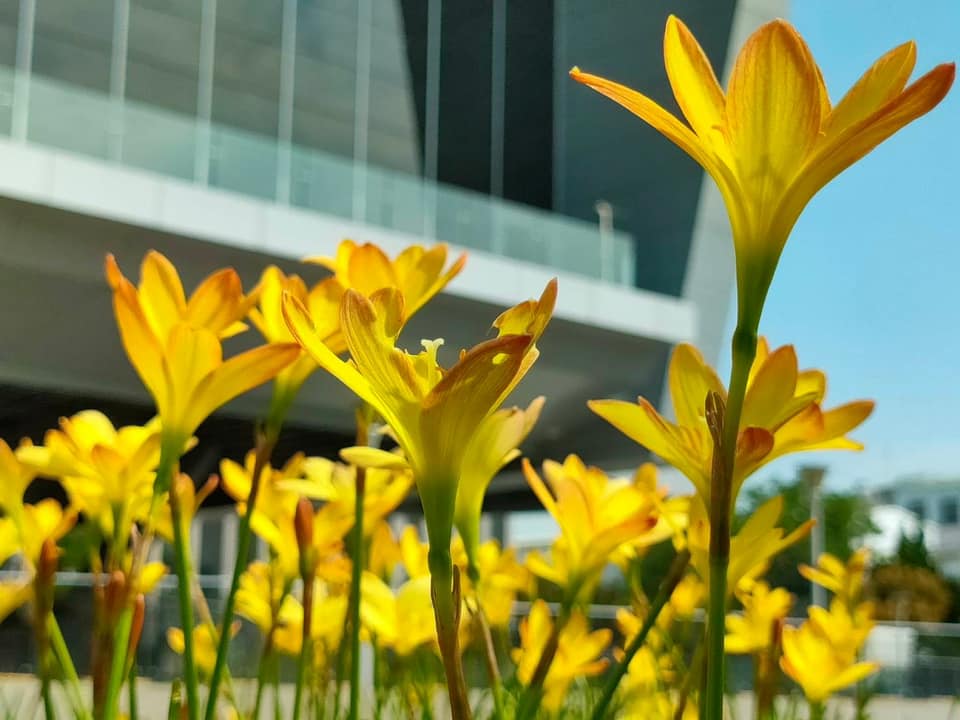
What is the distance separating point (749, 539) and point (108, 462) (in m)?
0.28

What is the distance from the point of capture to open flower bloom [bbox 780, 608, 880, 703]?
0.73 metres

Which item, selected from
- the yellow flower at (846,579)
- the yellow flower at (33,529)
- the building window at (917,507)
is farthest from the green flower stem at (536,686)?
the building window at (917,507)

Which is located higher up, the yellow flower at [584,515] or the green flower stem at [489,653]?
the yellow flower at [584,515]

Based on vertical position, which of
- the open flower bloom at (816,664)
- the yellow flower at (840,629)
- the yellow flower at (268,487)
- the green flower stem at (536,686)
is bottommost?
the open flower bloom at (816,664)

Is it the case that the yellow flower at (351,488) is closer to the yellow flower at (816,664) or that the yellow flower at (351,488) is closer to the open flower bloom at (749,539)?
the open flower bloom at (749,539)

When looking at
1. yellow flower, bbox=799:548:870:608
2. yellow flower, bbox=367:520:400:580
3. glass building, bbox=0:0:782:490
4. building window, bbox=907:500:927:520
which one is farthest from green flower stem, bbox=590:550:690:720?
building window, bbox=907:500:927:520

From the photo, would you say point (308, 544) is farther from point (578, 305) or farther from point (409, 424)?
point (578, 305)

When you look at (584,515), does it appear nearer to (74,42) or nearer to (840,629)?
(840,629)

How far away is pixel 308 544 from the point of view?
0.46m

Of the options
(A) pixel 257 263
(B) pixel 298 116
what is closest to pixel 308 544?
(A) pixel 257 263

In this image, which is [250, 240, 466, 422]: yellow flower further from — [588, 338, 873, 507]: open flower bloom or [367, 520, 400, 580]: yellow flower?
[367, 520, 400, 580]: yellow flower

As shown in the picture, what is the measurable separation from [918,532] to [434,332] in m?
10.3

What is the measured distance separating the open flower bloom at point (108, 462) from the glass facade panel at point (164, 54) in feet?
27.4

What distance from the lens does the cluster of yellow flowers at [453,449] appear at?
0.27m
